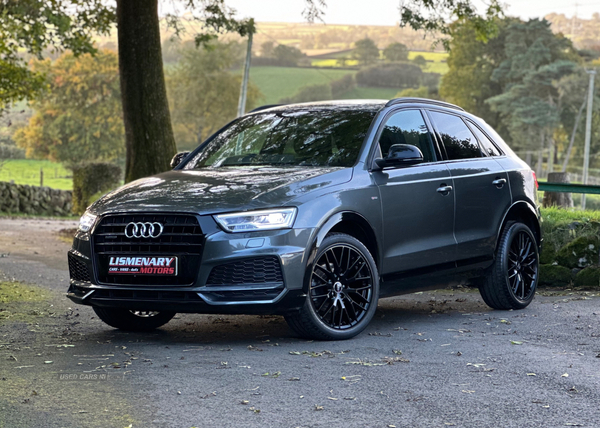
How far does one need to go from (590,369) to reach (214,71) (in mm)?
87004

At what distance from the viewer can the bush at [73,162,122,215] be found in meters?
28.7

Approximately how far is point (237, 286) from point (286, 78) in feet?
387

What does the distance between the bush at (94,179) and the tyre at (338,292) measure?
73.8 ft

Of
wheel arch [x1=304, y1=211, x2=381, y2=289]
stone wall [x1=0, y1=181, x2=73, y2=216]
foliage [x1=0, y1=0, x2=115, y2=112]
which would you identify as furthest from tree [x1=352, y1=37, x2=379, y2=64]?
wheel arch [x1=304, y1=211, x2=381, y2=289]

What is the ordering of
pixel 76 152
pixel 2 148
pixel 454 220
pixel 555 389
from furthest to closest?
pixel 76 152 → pixel 2 148 → pixel 454 220 → pixel 555 389

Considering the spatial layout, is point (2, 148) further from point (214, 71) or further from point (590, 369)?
point (214, 71)

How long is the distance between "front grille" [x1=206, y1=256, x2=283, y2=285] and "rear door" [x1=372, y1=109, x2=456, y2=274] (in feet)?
4.07

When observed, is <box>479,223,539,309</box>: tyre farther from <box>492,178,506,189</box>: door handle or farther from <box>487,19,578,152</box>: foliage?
<box>487,19,578,152</box>: foliage

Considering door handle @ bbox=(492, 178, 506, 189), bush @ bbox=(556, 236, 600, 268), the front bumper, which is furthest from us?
bush @ bbox=(556, 236, 600, 268)

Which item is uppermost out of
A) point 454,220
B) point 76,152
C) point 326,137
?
point 326,137

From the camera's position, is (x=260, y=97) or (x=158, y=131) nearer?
(x=158, y=131)

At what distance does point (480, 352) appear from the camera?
626 centimetres

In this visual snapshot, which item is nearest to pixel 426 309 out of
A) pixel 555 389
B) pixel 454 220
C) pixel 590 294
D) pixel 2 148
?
pixel 454 220

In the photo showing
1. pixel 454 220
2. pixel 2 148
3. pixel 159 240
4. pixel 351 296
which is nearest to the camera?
pixel 159 240
